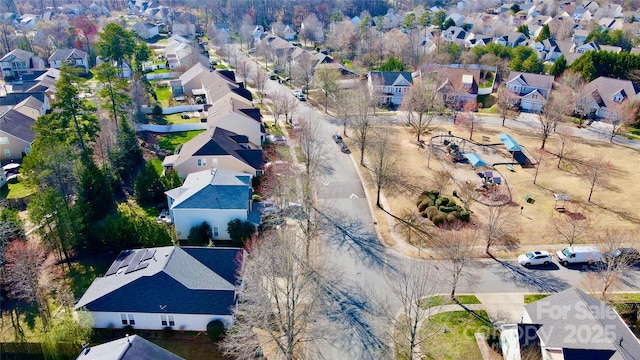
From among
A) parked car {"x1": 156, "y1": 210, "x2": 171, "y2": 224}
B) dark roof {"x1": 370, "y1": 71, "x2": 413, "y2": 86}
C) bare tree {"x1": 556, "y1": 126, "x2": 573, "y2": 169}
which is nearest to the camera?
parked car {"x1": 156, "y1": 210, "x2": 171, "y2": 224}

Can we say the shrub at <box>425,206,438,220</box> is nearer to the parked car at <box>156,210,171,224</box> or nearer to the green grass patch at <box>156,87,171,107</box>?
the parked car at <box>156,210,171,224</box>

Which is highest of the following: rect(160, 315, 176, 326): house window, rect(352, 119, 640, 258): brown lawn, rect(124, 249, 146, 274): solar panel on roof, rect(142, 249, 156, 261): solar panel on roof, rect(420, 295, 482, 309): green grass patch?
rect(142, 249, 156, 261): solar panel on roof

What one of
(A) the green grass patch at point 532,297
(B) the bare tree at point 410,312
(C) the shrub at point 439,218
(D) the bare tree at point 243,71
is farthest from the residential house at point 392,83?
(A) the green grass patch at point 532,297

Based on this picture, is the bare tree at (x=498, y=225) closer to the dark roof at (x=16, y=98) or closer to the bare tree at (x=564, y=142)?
the bare tree at (x=564, y=142)

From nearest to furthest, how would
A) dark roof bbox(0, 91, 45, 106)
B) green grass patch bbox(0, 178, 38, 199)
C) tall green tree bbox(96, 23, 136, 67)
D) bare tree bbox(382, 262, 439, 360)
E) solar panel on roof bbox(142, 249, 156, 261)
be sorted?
bare tree bbox(382, 262, 439, 360), solar panel on roof bbox(142, 249, 156, 261), green grass patch bbox(0, 178, 38, 199), dark roof bbox(0, 91, 45, 106), tall green tree bbox(96, 23, 136, 67)

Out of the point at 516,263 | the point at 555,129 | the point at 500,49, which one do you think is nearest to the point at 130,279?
the point at 516,263

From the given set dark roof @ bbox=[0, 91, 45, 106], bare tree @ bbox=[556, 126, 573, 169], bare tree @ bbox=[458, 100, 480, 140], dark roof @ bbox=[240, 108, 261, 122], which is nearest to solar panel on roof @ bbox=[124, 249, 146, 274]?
dark roof @ bbox=[240, 108, 261, 122]

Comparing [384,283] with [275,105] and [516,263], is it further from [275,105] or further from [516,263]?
[275,105]
